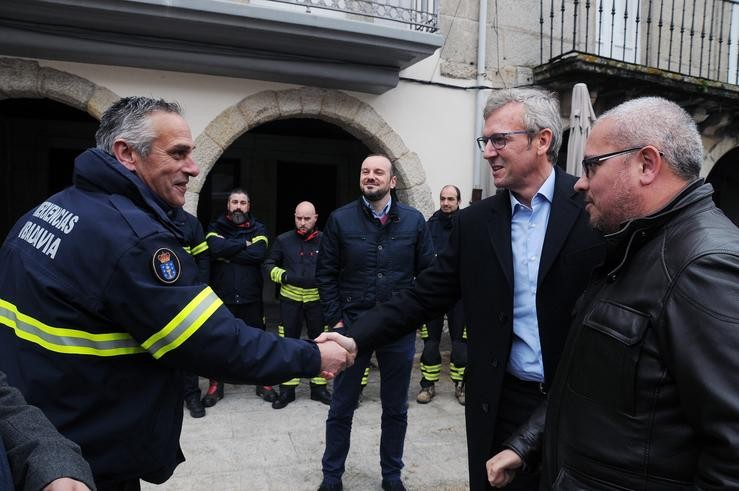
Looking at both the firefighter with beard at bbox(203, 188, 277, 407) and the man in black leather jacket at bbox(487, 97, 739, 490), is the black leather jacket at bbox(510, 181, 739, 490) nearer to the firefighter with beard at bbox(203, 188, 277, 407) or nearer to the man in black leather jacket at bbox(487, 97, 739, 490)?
the man in black leather jacket at bbox(487, 97, 739, 490)

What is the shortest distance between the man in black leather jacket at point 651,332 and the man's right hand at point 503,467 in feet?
0.58

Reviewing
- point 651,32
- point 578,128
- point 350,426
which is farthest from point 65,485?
point 651,32

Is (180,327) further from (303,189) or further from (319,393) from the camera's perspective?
(303,189)

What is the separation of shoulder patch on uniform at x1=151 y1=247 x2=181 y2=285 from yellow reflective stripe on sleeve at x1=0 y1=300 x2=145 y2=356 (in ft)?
0.75

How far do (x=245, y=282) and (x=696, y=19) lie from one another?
878 centimetres

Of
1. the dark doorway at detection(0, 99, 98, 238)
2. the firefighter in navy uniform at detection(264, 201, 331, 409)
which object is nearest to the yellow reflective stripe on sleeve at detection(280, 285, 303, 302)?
the firefighter in navy uniform at detection(264, 201, 331, 409)

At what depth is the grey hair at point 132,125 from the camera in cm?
196

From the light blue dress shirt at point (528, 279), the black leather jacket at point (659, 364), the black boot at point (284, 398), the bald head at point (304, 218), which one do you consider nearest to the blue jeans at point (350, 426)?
the light blue dress shirt at point (528, 279)

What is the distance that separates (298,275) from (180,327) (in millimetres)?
3774

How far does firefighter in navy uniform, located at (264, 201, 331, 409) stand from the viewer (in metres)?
5.50

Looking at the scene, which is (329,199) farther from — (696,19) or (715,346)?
(715,346)

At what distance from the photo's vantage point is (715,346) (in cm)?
121

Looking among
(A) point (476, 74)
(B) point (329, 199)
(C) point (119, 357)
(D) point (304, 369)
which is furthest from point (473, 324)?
(B) point (329, 199)

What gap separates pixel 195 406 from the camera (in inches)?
192
